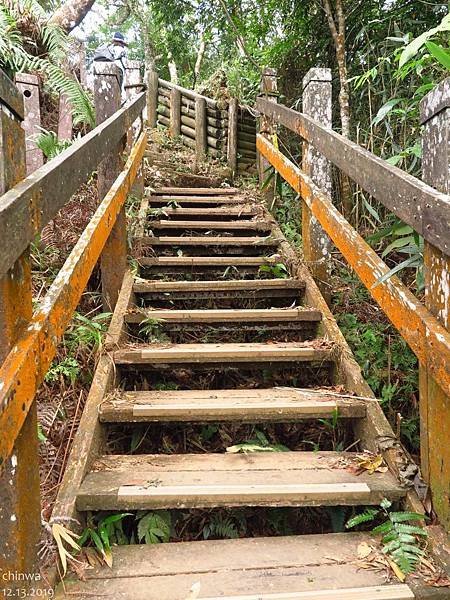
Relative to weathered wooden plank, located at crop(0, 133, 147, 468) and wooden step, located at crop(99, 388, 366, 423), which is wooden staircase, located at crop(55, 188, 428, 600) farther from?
weathered wooden plank, located at crop(0, 133, 147, 468)

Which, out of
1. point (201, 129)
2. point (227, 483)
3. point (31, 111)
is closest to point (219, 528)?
point (227, 483)

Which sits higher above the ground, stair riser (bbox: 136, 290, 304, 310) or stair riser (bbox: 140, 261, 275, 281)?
stair riser (bbox: 140, 261, 275, 281)

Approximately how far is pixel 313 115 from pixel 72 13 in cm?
529

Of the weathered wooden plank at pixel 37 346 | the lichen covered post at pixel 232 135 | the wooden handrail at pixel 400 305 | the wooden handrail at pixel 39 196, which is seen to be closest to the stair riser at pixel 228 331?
the wooden handrail at pixel 400 305

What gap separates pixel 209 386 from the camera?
264 cm

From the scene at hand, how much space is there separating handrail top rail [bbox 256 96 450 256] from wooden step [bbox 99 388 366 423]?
2.70ft

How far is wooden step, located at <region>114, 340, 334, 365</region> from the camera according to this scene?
2371 millimetres

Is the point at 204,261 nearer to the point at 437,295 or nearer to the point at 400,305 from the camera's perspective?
the point at 400,305

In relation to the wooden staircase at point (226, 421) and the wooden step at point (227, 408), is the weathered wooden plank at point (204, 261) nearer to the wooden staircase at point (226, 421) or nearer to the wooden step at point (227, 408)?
the wooden staircase at point (226, 421)

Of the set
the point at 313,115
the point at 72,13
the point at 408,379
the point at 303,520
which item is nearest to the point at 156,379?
the point at 303,520

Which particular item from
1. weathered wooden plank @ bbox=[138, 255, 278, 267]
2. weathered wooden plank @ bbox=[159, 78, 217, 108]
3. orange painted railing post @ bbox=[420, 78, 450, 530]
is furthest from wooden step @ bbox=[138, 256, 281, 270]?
weathered wooden plank @ bbox=[159, 78, 217, 108]

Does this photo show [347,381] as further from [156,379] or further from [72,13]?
[72,13]

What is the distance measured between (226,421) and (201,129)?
6.37 metres

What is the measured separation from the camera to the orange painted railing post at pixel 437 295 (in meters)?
1.48
